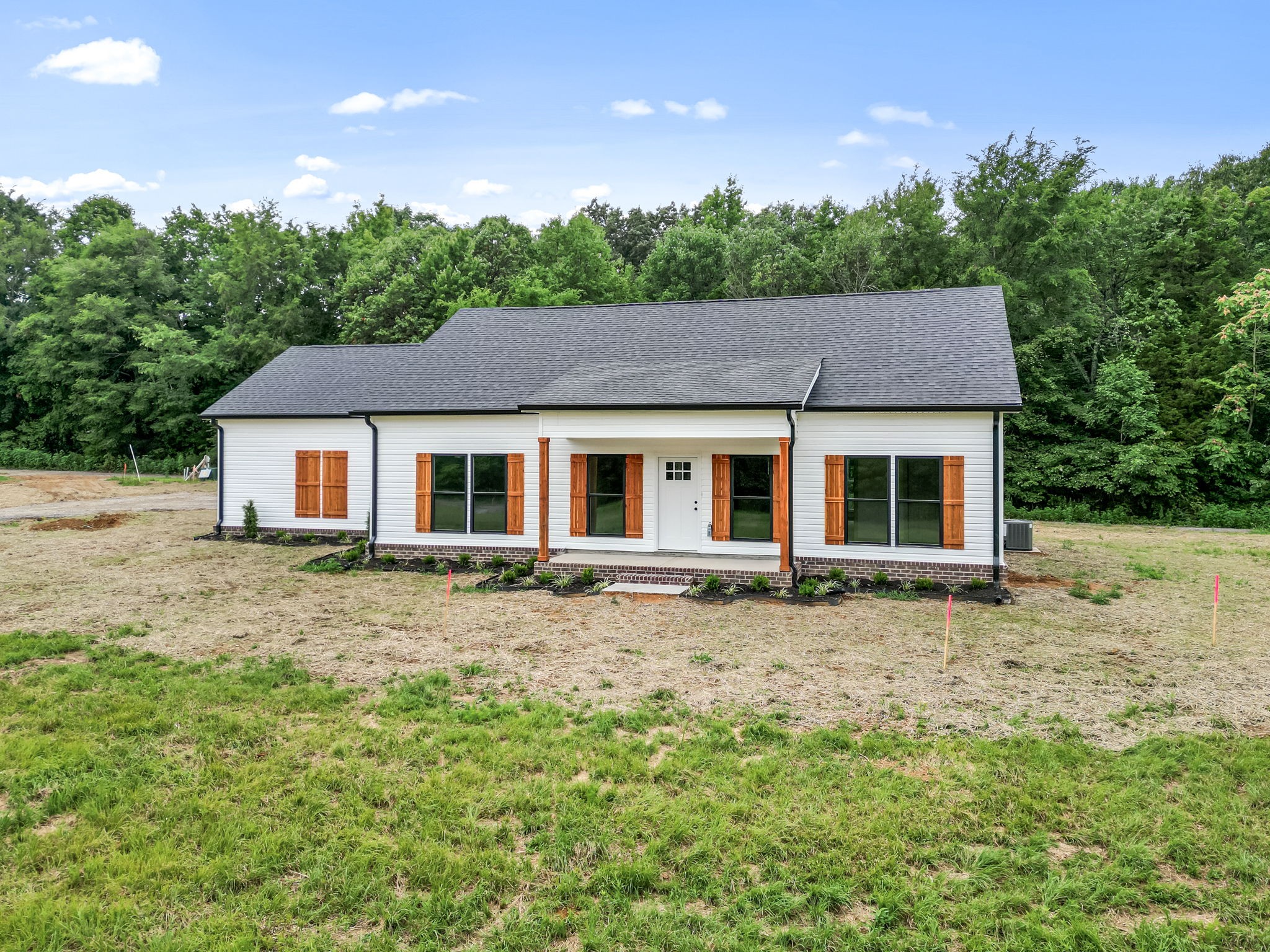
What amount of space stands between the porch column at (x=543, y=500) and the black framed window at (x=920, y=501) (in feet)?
21.5

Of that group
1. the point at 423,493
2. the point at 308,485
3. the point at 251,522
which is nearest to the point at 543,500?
the point at 423,493

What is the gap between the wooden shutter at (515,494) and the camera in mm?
14656

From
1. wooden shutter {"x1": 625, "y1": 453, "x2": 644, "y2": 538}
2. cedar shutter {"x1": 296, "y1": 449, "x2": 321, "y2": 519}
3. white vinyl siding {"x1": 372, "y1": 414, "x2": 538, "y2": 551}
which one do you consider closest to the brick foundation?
wooden shutter {"x1": 625, "y1": 453, "x2": 644, "y2": 538}

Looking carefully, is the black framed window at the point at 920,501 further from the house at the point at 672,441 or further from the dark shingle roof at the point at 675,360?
the dark shingle roof at the point at 675,360

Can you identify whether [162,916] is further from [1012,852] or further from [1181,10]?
[1181,10]

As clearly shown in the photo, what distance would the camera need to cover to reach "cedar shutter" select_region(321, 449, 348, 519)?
1691cm

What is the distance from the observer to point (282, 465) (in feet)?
57.2

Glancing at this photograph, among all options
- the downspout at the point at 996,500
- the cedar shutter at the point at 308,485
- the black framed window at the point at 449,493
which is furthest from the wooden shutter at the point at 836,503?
the cedar shutter at the point at 308,485

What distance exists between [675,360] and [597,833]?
1232 centimetres

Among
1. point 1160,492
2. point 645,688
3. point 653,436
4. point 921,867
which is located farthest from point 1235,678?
point 1160,492

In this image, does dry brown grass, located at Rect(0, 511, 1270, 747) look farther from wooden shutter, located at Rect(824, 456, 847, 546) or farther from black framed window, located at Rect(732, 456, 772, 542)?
black framed window, located at Rect(732, 456, 772, 542)

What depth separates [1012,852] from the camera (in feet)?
13.9

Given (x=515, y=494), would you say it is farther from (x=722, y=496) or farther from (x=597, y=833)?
(x=597, y=833)

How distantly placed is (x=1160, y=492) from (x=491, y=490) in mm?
21437
